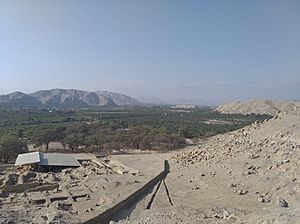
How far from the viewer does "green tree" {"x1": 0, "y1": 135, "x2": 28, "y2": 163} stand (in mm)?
32547

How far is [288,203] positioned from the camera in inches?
560

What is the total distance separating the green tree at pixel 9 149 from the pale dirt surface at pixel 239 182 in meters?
15.2

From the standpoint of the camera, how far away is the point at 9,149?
108ft

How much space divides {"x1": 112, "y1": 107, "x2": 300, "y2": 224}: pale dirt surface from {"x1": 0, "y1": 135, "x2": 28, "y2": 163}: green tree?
49.9 ft

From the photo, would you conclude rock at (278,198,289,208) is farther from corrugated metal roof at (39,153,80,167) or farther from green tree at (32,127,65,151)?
green tree at (32,127,65,151)

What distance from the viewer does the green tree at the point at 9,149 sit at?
32.5 meters

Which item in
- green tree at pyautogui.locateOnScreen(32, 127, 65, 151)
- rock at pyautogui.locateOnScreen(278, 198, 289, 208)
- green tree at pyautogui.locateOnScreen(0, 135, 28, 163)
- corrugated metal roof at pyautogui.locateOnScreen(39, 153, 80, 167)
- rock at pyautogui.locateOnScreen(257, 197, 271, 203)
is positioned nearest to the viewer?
rock at pyautogui.locateOnScreen(278, 198, 289, 208)

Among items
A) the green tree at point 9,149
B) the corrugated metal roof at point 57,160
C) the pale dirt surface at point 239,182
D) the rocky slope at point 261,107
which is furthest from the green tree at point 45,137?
the rocky slope at point 261,107

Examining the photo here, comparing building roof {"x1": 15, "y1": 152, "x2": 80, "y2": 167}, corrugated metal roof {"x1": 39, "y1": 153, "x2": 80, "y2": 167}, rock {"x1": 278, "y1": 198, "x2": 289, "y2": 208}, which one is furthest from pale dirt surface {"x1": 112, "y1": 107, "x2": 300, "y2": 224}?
building roof {"x1": 15, "y1": 152, "x2": 80, "y2": 167}

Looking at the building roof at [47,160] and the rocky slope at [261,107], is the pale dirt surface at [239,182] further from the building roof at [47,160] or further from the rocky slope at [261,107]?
the rocky slope at [261,107]

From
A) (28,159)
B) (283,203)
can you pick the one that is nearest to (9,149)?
(28,159)

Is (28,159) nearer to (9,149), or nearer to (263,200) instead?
(9,149)

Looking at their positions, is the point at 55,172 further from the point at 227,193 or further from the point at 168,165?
the point at 227,193

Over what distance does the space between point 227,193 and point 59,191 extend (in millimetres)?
8205
